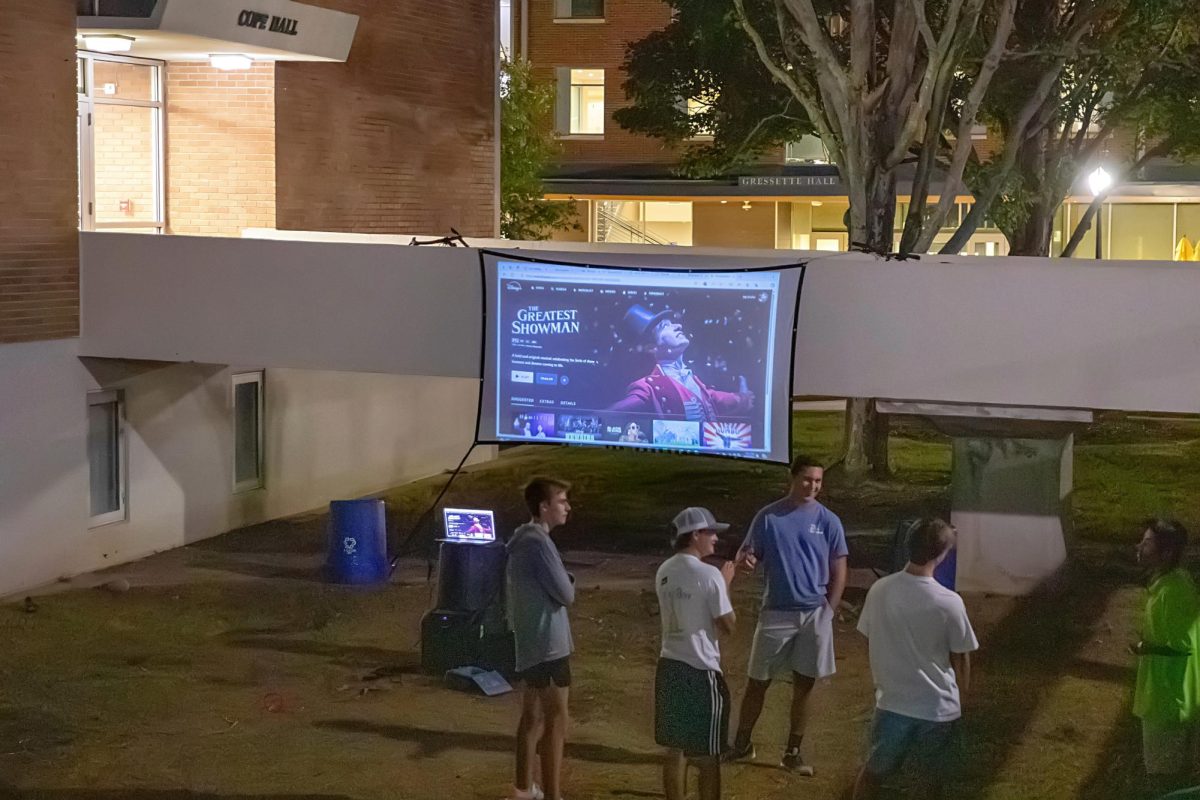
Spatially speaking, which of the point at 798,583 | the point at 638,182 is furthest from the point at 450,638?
the point at 638,182

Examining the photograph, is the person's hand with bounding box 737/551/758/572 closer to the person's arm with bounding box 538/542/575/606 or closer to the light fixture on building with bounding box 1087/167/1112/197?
the person's arm with bounding box 538/542/575/606

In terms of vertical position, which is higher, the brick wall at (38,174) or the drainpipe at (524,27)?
the drainpipe at (524,27)

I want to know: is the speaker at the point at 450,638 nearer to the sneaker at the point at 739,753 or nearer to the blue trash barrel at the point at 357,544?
the sneaker at the point at 739,753

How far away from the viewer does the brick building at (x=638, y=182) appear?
39.3m

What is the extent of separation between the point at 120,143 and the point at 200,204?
117 cm

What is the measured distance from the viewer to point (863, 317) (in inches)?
474

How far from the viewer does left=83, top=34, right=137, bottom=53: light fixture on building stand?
51.4 ft

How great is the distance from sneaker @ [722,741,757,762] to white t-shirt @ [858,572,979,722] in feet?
6.81

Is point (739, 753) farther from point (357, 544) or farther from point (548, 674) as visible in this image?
point (357, 544)

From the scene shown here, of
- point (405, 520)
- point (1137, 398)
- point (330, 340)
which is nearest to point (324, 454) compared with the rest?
point (405, 520)

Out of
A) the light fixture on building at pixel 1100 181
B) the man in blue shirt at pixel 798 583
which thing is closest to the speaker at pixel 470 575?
the man in blue shirt at pixel 798 583

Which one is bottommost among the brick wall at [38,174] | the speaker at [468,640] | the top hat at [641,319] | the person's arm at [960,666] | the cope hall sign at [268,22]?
the speaker at [468,640]

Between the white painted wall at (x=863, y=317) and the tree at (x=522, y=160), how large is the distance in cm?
1571

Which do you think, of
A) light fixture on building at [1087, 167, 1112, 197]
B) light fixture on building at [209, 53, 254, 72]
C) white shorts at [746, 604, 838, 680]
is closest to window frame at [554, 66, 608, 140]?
light fixture on building at [1087, 167, 1112, 197]
